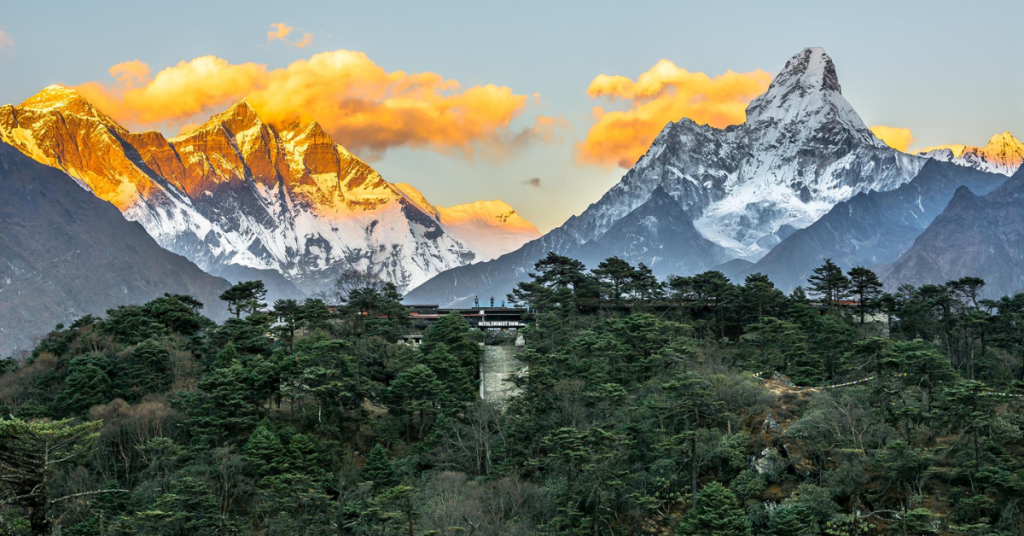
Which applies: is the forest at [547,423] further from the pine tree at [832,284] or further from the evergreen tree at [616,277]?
the evergreen tree at [616,277]

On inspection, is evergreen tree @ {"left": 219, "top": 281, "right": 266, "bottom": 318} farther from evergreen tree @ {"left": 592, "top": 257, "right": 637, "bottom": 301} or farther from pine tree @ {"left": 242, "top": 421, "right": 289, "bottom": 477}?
evergreen tree @ {"left": 592, "top": 257, "right": 637, "bottom": 301}

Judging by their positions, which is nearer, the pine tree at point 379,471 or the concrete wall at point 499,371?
the pine tree at point 379,471

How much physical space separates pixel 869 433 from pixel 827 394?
4.67m

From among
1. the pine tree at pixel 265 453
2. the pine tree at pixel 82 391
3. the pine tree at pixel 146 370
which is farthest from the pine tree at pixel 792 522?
the pine tree at pixel 82 391

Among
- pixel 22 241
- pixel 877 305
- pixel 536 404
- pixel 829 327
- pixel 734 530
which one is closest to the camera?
pixel 734 530

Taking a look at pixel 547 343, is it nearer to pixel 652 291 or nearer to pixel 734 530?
pixel 652 291

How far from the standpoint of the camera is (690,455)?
151 feet

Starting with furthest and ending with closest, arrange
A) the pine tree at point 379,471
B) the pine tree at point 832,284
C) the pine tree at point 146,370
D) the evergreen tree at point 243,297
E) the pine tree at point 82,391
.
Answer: the evergreen tree at point 243,297 → the pine tree at point 832,284 → the pine tree at point 146,370 → the pine tree at point 82,391 → the pine tree at point 379,471

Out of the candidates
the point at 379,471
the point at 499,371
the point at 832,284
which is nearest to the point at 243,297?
the point at 499,371

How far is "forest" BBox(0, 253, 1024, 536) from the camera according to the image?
40.5m

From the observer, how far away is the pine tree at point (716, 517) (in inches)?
1528

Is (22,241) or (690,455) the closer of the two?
(690,455)

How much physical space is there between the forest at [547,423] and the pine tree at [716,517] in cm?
13

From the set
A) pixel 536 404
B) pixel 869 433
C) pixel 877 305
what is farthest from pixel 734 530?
pixel 877 305
